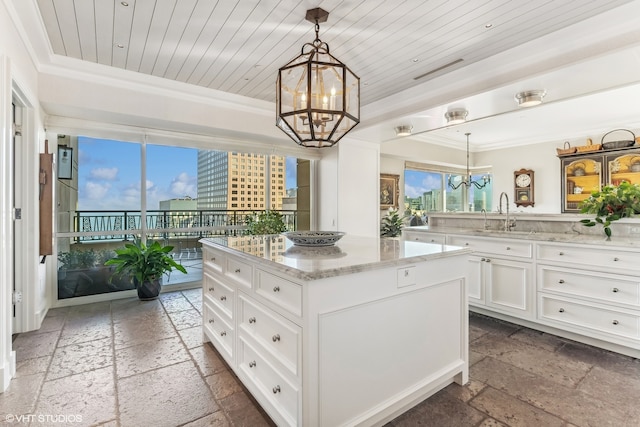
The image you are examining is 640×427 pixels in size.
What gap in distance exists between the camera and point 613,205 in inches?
107

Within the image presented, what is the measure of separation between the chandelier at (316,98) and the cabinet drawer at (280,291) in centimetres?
103

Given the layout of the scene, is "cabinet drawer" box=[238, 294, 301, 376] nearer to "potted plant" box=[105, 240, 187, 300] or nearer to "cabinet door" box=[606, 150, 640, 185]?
"potted plant" box=[105, 240, 187, 300]

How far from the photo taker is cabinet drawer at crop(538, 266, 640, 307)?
242 centimetres

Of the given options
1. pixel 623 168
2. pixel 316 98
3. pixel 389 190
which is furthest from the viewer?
pixel 389 190

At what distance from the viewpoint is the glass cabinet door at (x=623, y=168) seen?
511cm

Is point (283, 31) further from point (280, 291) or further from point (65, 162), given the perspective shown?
point (65, 162)

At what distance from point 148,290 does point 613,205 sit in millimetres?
4981

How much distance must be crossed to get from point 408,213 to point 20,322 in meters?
6.29

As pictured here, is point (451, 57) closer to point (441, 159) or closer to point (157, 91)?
point (157, 91)

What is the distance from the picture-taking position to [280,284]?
1.58 metres

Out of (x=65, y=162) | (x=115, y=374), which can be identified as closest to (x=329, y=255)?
(x=115, y=374)

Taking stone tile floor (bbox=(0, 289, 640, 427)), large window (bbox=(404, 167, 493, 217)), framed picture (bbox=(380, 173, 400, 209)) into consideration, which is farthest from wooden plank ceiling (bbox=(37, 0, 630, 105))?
large window (bbox=(404, 167, 493, 217))

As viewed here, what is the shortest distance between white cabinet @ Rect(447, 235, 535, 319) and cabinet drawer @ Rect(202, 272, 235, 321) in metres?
Result: 2.51

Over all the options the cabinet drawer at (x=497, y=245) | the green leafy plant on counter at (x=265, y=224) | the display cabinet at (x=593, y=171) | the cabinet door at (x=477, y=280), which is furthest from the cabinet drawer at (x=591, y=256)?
the display cabinet at (x=593, y=171)
